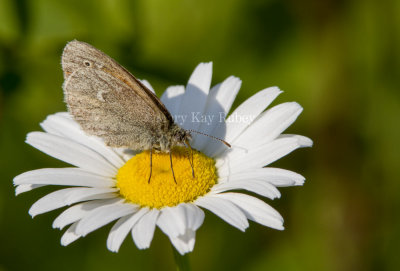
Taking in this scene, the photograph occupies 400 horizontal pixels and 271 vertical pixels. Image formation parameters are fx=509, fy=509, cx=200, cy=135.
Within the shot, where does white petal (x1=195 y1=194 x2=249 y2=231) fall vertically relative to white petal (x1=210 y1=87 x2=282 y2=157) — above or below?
below

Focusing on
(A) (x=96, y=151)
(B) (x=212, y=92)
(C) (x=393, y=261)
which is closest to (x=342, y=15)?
(B) (x=212, y=92)

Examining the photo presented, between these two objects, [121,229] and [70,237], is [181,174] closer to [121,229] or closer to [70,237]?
[121,229]

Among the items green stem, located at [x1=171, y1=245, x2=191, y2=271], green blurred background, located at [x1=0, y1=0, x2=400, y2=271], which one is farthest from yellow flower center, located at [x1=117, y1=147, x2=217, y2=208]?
green blurred background, located at [x1=0, y1=0, x2=400, y2=271]

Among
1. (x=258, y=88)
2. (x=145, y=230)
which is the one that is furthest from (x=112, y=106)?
(x=258, y=88)

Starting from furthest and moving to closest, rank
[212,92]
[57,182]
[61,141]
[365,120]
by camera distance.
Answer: [365,120] → [212,92] → [61,141] → [57,182]

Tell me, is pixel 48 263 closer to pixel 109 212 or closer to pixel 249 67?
pixel 109 212

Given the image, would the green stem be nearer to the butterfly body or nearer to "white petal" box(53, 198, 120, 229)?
"white petal" box(53, 198, 120, 229)

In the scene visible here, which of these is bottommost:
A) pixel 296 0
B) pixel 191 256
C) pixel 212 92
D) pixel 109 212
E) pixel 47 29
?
pixel 191 256
